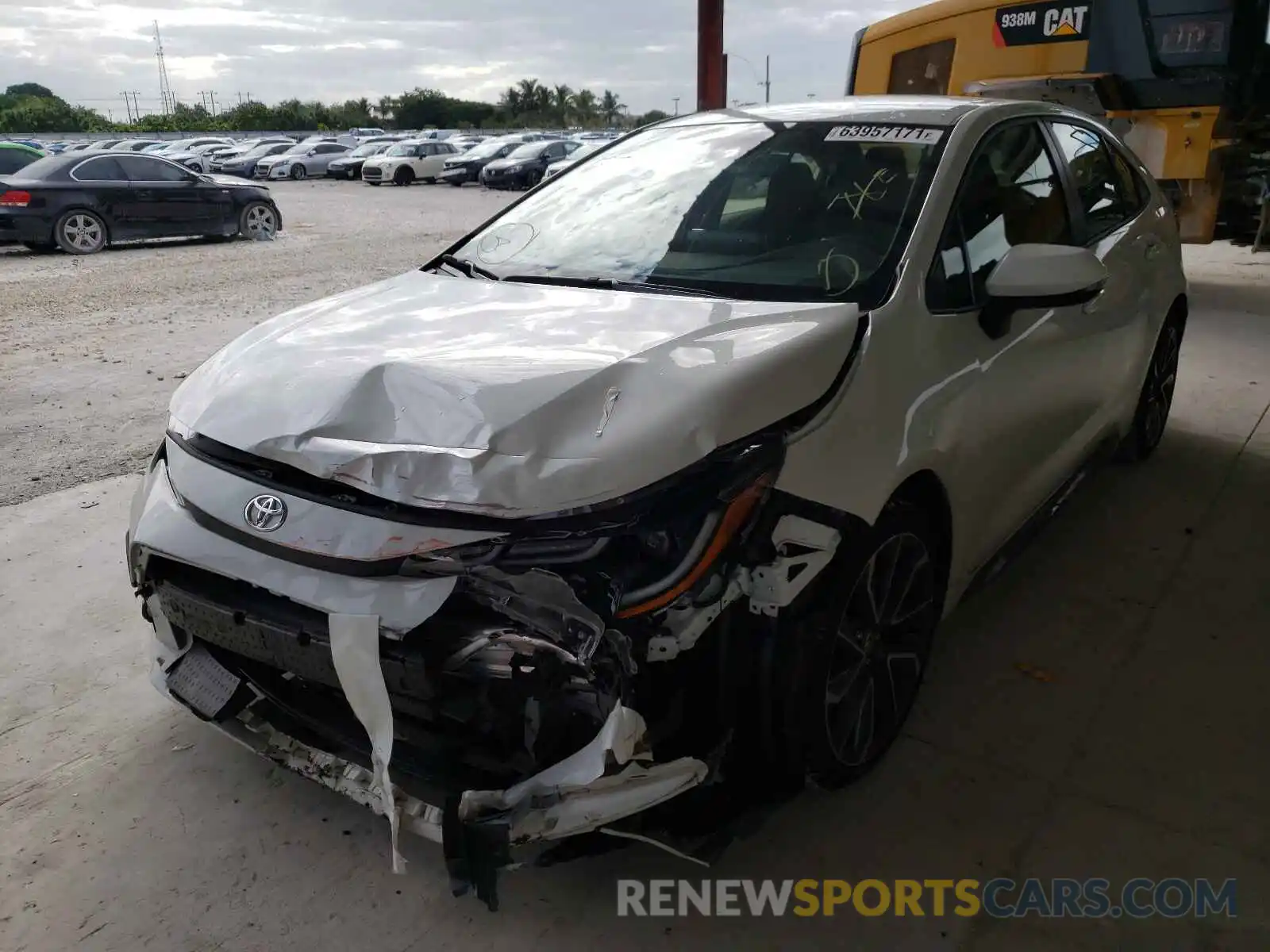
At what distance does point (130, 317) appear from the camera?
28.2 ft

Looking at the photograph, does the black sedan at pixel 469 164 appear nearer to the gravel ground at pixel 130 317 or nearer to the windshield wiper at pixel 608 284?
the gravel ground at pixel 130 317

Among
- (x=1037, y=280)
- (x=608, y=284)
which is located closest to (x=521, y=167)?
(x=608, y=284)

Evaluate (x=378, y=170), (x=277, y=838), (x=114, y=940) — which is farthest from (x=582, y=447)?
(x=378, y=170)

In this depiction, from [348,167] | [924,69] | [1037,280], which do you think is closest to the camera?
[1037,280]

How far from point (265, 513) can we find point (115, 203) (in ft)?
42.5

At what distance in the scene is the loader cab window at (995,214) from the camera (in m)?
2.60

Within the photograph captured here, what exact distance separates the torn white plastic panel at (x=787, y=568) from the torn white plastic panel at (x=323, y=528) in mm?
531

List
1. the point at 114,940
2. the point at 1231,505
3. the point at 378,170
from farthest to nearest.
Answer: the point at 378,170 < the point at 1231,505 < the point at 114,940

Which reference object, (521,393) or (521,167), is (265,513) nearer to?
(521,393)

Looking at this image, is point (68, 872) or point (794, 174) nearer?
point (68, 872)

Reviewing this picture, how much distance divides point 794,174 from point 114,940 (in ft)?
8.52

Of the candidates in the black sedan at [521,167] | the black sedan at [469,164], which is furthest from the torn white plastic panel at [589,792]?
the black sedan at [469,164]

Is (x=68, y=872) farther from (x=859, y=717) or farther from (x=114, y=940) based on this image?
(x=859, y=717)

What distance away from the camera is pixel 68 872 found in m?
2.31
